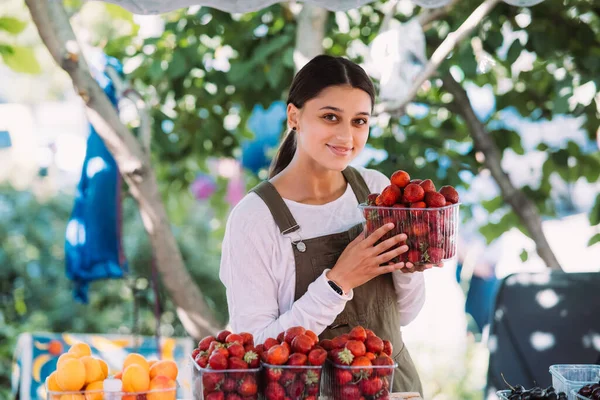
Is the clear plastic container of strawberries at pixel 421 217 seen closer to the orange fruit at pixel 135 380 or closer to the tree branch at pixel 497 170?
the orange fruit at pixel 135 380

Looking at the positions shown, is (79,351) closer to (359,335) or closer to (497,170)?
(359,335)

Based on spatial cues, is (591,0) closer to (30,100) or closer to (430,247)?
(430,247)

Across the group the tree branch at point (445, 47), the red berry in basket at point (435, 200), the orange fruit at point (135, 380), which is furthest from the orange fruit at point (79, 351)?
the tree branch at point (445, 47)

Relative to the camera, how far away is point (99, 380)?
1716 millimetres

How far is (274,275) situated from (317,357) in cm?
54

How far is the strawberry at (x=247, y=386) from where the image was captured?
161 cm

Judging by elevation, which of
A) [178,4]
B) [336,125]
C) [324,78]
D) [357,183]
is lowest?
[357,183]

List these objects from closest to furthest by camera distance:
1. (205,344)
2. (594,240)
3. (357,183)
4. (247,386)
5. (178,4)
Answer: (247,386) < (205,344) < (178,4) < (357,183) < (594,240)

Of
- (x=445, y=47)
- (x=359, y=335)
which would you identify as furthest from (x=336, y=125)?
(x=445, y=47)

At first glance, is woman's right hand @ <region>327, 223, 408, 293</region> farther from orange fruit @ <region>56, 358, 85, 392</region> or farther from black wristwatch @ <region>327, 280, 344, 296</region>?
orange fruit @ <region>56, 358, 85, 392</region>

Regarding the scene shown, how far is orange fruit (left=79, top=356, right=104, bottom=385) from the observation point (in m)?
1.70

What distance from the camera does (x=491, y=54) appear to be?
3725 millimetres

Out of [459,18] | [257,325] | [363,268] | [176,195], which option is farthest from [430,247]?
[176,195]

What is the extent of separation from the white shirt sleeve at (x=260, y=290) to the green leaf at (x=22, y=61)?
176 centimetres
